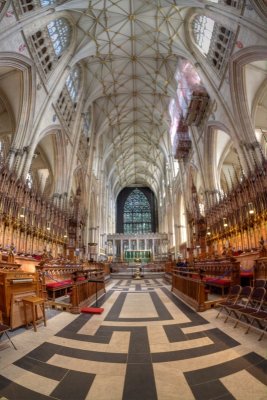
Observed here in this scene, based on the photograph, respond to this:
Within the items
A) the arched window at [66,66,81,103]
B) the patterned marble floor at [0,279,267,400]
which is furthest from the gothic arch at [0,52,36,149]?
the patterned marble floor at [0,279,267,400]

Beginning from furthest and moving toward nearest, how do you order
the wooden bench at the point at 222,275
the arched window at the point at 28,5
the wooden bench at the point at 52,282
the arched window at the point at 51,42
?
the arched window at the point at 51,42 → the arched window at the point at 28,5 → the wooden bench at the point at 222,275 → the wooden bench at the point at 52,282

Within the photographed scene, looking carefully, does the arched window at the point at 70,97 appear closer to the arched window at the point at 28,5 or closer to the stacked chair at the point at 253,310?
the arched window at the point at 28,5

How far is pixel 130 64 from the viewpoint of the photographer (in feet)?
75.8

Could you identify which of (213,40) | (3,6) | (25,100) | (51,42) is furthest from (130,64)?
(3,6)

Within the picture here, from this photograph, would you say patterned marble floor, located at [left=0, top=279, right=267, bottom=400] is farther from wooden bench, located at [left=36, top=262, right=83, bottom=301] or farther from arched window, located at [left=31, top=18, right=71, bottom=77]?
arched window, located at [left=31, top=18, right=71, bottom=77]

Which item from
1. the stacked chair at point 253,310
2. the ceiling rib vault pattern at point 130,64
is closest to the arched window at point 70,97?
the ceiling rib vault pattern at point 130,64

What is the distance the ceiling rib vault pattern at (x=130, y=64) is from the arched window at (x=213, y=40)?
1291 millimetres

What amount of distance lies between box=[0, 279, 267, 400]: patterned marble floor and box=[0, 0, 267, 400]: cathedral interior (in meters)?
0.02

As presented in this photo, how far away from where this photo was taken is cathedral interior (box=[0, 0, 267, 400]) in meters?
2.70

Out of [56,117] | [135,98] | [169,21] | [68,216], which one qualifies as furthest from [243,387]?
[135,98]

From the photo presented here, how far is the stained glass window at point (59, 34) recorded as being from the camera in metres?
16.0

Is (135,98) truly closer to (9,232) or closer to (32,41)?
(32,41)

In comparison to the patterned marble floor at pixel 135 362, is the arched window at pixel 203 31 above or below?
above

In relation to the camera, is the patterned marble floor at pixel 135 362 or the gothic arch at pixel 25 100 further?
the gothic arch at pixel 25 100
